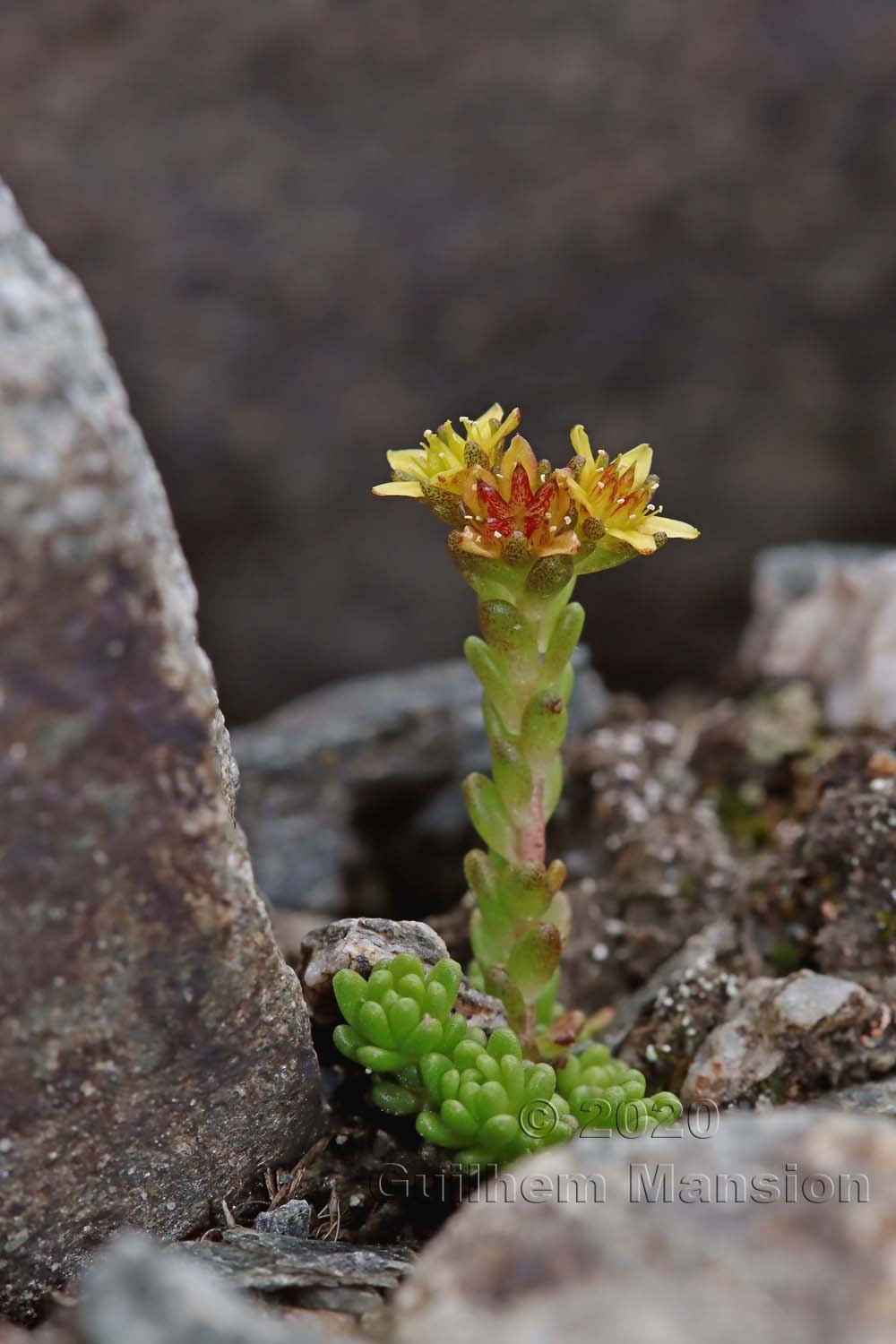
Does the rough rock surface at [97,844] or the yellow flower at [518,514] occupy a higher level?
the yellow flower at [518,514]

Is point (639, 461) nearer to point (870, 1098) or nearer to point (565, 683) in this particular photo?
point (565, 683)

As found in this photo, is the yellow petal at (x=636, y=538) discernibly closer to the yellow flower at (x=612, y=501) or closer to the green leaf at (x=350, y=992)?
the yellow flower at (x=612, y=501)

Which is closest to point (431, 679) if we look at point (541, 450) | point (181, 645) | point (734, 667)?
point (734, 667)

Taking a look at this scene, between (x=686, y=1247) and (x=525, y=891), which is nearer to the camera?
(x=686, y=1247)

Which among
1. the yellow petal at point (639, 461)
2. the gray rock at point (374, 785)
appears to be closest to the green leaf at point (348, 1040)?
the yellow petal at point (639, 461)

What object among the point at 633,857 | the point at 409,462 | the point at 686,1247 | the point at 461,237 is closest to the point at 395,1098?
the point at 686,1247
